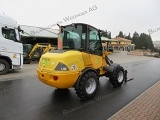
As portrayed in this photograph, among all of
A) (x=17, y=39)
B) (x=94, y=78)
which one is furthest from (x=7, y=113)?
(x=17, y=39)

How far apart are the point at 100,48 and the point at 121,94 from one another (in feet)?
6.45

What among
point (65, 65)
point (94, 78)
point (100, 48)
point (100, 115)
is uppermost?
point (100, 48)

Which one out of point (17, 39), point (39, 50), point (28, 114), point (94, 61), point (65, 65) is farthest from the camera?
point (39, 50)

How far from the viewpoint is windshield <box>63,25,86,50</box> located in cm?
679

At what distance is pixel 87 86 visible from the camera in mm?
6668

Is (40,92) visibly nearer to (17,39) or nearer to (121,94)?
(121,94)

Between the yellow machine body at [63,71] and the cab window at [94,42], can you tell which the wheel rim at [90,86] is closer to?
the yellow machine body at [63,71]

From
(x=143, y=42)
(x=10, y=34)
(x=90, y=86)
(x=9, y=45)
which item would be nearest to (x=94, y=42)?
(x=90, y=86)

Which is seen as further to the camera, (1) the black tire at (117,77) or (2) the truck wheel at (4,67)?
(2) the truck wheel at (4,67)

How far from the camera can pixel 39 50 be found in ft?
68.4

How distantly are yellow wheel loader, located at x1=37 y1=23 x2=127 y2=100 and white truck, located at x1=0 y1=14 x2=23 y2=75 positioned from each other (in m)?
5.07

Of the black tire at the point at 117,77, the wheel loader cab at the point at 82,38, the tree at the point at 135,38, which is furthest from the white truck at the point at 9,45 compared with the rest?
the tree at the point at 135,38

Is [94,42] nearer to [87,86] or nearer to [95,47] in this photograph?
[95,47]

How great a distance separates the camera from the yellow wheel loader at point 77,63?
6012mm
